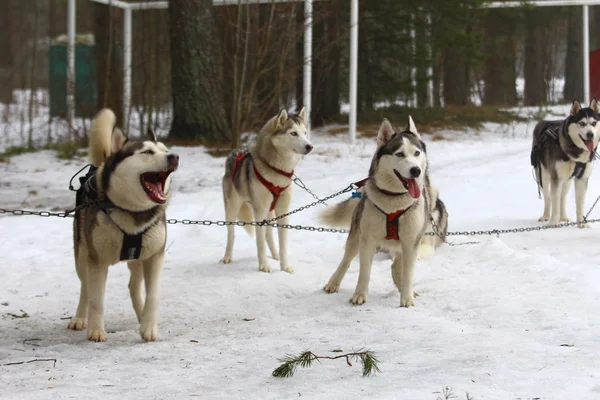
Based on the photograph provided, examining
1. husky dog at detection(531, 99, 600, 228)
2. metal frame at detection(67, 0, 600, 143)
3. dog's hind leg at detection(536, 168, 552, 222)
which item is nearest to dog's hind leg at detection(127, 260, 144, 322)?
husky dog at detection(531, 99, 600, 228)

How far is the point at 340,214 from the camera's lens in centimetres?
698

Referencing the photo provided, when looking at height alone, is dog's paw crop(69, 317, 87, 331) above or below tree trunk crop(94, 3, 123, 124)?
below

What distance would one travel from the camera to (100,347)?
14.9 ft

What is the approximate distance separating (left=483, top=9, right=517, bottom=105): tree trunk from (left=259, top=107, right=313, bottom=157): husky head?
19176mm

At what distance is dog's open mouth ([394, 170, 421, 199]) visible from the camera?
16.8 feet

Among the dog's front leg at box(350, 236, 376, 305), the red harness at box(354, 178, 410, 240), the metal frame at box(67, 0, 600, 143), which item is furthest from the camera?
the metal frame at box(67, 0, 600, 143)

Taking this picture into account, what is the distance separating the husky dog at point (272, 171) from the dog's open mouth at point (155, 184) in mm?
2331

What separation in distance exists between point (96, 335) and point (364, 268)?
1902 mm

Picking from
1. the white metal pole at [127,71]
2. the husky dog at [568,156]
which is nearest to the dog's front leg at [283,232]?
the husky dog at [568,156]

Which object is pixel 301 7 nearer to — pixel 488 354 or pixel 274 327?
pixel 274 327

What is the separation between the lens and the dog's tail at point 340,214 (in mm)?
6957

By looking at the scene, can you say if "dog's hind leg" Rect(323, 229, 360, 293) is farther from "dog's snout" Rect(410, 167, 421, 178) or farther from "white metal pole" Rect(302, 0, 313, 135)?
"white metal pole" Rect(302, 0, 313, 135)

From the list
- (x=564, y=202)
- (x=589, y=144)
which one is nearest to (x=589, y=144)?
(x=589, y=144)

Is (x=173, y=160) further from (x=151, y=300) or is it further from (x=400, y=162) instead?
(x=400, y=162)
